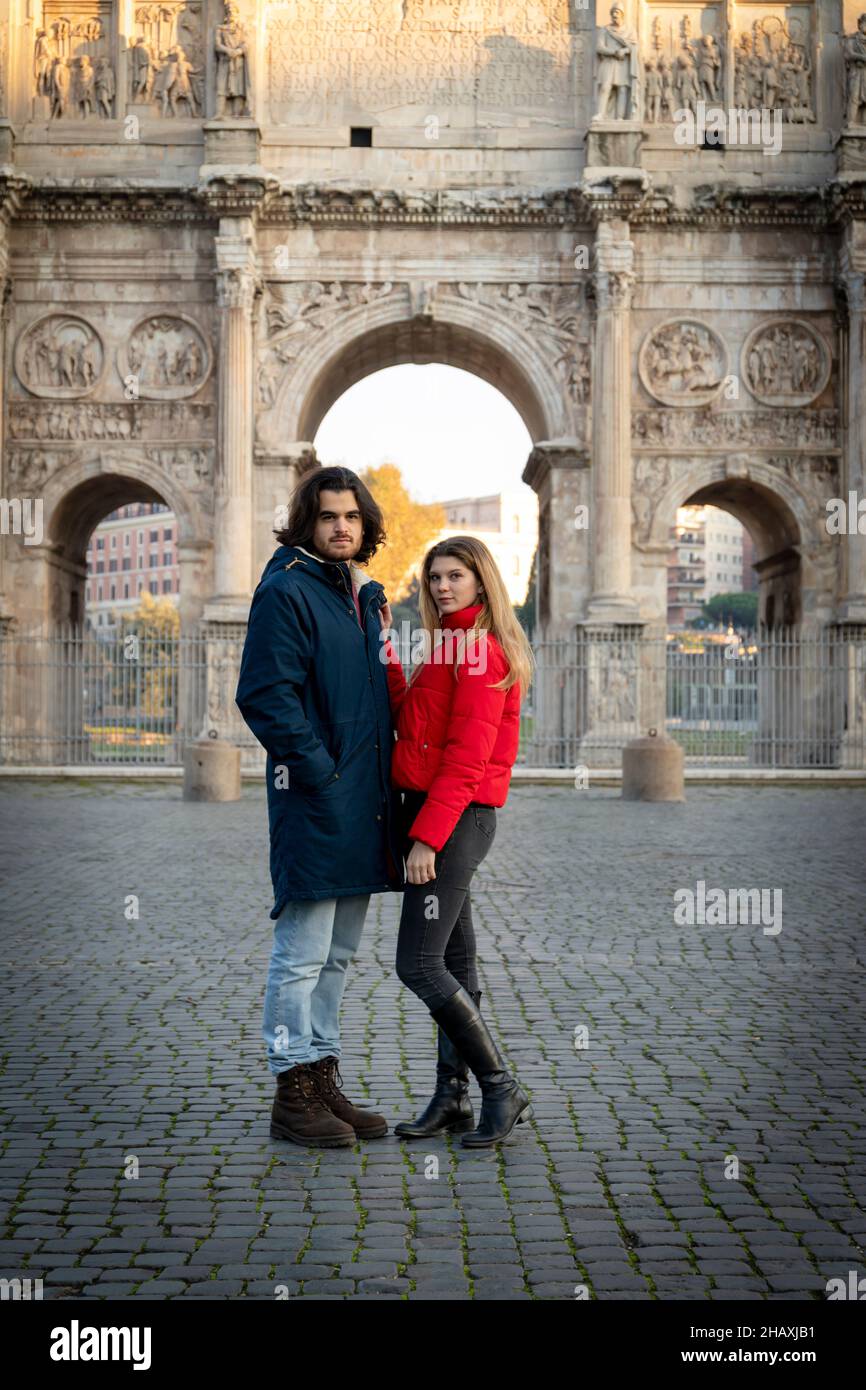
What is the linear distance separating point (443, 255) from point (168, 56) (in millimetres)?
5667

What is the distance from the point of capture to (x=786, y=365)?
26641 millimetres

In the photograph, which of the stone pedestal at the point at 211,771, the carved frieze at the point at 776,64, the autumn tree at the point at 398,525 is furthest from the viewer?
the autumn tree at the point at 398,525

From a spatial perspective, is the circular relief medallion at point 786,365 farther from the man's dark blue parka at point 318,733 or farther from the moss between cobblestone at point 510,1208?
the moss between cobblestone at point 510,1208

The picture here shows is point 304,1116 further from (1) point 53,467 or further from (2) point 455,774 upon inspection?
(1) point 53,467

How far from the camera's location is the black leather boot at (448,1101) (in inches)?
199

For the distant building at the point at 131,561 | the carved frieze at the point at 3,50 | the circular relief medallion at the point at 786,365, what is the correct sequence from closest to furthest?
the carved frieze at the point at 3,50 → the circular relief medallion at the point at 786,365 → the distant building at the point at 131,561

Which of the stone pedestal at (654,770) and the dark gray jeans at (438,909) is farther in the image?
the stone pedestal at (654,770)

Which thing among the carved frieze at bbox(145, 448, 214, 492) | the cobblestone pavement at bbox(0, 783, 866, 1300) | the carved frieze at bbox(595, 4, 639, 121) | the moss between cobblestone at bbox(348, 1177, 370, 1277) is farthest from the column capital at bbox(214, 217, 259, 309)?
the moss between cobblestone at bbox(348, 1177, 370, 1277)

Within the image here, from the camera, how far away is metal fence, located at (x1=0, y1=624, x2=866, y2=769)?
2484 centimetres

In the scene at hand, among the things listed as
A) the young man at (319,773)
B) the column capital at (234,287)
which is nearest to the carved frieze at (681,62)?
the column capital at (234,287)

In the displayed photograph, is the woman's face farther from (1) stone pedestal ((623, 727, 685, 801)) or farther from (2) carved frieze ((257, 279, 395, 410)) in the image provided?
(2) carved frieze ((257, 279, 395, 410))

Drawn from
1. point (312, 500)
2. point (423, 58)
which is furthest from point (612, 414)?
point (312, 500)

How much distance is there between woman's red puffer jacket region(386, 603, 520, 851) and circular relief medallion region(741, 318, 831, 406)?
2269 centimetres

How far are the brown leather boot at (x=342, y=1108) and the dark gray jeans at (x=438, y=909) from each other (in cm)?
42
